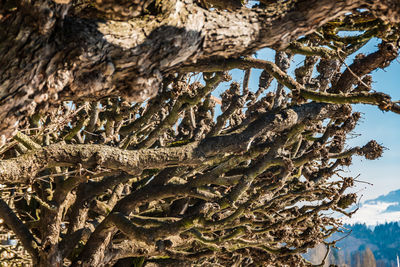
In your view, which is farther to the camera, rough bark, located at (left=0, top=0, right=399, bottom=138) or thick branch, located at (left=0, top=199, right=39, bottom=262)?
thick branch, located at (left=0, top=199, right=39, bottom=262)

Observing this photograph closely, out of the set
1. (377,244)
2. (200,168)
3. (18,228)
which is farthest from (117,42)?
(377,244)

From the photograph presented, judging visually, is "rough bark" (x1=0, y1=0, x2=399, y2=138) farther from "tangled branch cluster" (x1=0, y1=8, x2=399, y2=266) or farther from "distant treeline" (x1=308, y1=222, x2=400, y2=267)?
"distant treeline" (x1=308, y1=222, x2=400, y2=267)

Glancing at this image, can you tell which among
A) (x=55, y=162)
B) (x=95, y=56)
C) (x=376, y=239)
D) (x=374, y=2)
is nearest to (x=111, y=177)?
(x=55, y=162)

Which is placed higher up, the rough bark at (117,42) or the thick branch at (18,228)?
the rough bark at (117,42)

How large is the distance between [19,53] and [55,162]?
2204 millimetres

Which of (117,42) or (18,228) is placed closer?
(117,42)

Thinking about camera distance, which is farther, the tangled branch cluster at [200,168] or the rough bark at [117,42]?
the tangled branch cluster at [200,168]

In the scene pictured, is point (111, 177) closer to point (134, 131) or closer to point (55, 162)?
point (134, 131)

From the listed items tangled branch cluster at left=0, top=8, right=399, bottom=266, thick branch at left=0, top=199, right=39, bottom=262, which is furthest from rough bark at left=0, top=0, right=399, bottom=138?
thick branch at left=0, top=199, right=39, bottom=262

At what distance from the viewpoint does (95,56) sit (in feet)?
7.50

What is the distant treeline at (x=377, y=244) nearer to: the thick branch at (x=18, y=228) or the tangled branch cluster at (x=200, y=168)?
the tangled branch cluster at (x=200, y=168)

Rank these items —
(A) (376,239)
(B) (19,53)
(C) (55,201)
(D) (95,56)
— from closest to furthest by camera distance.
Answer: (B) (19,53), (D) (95,56), (C) (55,201), (A) (376,239)

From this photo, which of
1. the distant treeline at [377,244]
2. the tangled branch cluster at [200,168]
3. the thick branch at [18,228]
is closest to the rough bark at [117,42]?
the tangled branch cluster at [200,168]

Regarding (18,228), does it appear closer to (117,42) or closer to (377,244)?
(117,42)
